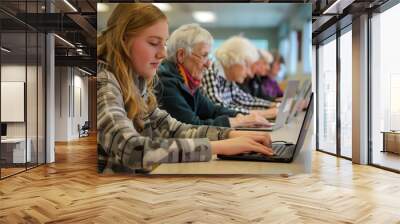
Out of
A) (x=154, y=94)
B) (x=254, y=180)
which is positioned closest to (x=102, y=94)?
(x=154, y=94)

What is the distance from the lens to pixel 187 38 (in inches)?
262

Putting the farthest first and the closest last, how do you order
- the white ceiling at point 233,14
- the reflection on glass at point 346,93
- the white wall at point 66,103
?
the white wall at point 66,103 < the reflection on glass at point 346,93 < the white ceiling at point 233,14

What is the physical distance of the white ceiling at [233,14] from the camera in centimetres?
660

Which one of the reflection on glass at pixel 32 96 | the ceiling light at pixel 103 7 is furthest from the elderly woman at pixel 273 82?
the reflection on glass at pixel 32 96

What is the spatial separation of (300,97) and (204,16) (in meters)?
2.01

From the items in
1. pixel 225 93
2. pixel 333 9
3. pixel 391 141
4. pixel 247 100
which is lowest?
pixel 391 141

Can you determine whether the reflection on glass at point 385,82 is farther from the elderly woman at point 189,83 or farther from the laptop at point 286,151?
the elderly woman at point 189,83

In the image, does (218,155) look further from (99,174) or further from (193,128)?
(99,174)

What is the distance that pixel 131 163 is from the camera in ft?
21.4

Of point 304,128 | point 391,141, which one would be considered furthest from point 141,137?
point 391,141

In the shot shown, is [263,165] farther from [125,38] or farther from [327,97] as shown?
[327,97]

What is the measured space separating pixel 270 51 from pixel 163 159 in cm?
242

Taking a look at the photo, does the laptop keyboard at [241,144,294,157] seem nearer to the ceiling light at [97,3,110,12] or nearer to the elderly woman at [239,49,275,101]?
the elderly woman at [239,49,275,101]

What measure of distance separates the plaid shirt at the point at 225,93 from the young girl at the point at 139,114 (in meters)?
0.44
